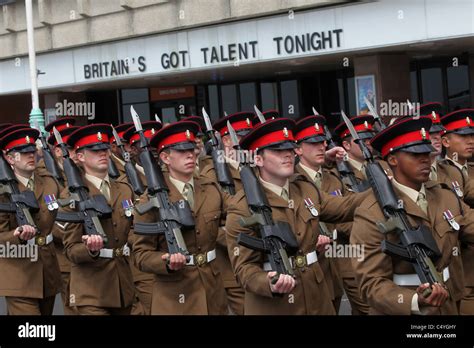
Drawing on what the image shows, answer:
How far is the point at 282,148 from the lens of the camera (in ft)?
21.6

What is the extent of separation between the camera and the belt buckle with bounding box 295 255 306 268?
6418mm

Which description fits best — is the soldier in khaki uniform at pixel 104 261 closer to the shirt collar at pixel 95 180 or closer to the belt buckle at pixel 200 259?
the shirt collar at pixel 95 180

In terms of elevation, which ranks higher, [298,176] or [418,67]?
[418,67]

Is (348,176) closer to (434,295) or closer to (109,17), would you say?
(434,295)

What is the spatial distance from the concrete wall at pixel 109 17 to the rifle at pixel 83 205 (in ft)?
32.6

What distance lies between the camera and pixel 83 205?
817 cm

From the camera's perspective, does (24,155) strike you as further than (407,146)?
Yes

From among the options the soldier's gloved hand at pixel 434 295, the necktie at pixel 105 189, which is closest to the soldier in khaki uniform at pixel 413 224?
the soldier's gloved hand at pixel 434 295

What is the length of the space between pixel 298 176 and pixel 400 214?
52.6 inches
